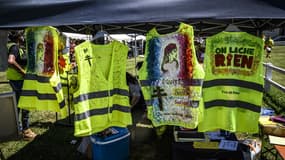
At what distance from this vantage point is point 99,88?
2871 millimetres

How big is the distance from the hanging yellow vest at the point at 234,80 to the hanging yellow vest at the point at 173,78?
0.14 metres

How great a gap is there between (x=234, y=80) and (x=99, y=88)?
138 centimetres

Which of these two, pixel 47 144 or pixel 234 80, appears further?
pixel 47 144

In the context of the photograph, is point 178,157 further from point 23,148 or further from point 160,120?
point 23,148

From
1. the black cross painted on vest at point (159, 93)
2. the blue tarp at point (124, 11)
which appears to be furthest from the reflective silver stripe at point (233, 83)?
the blue tarp at point (124, 11)

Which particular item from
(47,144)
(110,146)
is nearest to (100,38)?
(110,146)

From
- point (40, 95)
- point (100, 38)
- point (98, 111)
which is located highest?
point (100, 38)

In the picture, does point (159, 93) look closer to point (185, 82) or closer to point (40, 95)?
point (185, 82)

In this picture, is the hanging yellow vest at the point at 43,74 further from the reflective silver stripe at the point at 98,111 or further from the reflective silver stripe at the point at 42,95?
the reflective silver stripe at the point at 98,111

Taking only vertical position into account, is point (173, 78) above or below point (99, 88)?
above

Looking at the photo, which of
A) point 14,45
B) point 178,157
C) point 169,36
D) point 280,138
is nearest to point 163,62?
point 169,36

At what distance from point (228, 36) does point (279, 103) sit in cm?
500

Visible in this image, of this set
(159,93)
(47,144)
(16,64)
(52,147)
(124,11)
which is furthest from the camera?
(47,144)

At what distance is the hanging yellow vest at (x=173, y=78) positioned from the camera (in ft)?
8.79
